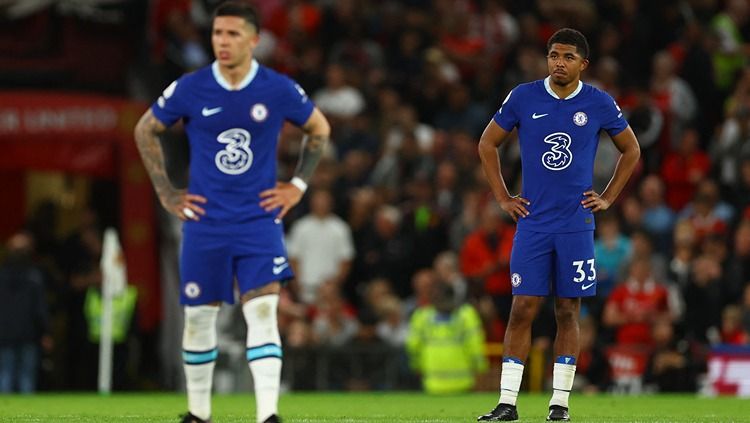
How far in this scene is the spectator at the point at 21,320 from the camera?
69.3ft

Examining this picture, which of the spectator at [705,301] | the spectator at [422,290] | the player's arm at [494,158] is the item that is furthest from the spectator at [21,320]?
the player's arm at [494,158]

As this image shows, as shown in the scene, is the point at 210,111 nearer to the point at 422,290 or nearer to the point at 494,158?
the point at 494,158

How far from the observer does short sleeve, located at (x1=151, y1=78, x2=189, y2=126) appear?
10.4 metres

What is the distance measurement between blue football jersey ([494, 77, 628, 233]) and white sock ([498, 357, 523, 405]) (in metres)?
0.97

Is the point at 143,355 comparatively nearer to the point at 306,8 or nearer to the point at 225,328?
the point at 225,328

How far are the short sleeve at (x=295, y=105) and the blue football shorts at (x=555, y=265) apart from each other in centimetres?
238

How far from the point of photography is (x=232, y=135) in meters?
10.3

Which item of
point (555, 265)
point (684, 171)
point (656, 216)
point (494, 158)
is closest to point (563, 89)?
point (494, 158)

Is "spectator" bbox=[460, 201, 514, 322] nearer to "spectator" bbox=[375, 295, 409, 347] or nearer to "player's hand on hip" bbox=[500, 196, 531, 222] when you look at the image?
"spectator" bbox=[375, 295, 409, 347]

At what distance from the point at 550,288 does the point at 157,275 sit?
11.6 metres

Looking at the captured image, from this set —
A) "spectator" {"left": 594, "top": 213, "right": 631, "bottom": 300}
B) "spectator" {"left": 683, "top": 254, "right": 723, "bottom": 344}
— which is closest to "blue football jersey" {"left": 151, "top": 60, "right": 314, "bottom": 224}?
"spectator" {"left": 683, "top": 254, "right": 723, "bottom": 344}

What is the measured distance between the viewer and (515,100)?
40.4ft

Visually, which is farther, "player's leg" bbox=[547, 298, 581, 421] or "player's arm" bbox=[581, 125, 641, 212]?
"player's arm" bbox=[581, 125, 641, 212]

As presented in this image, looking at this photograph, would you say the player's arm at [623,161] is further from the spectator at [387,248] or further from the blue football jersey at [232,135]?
the spectator at [387,248]
